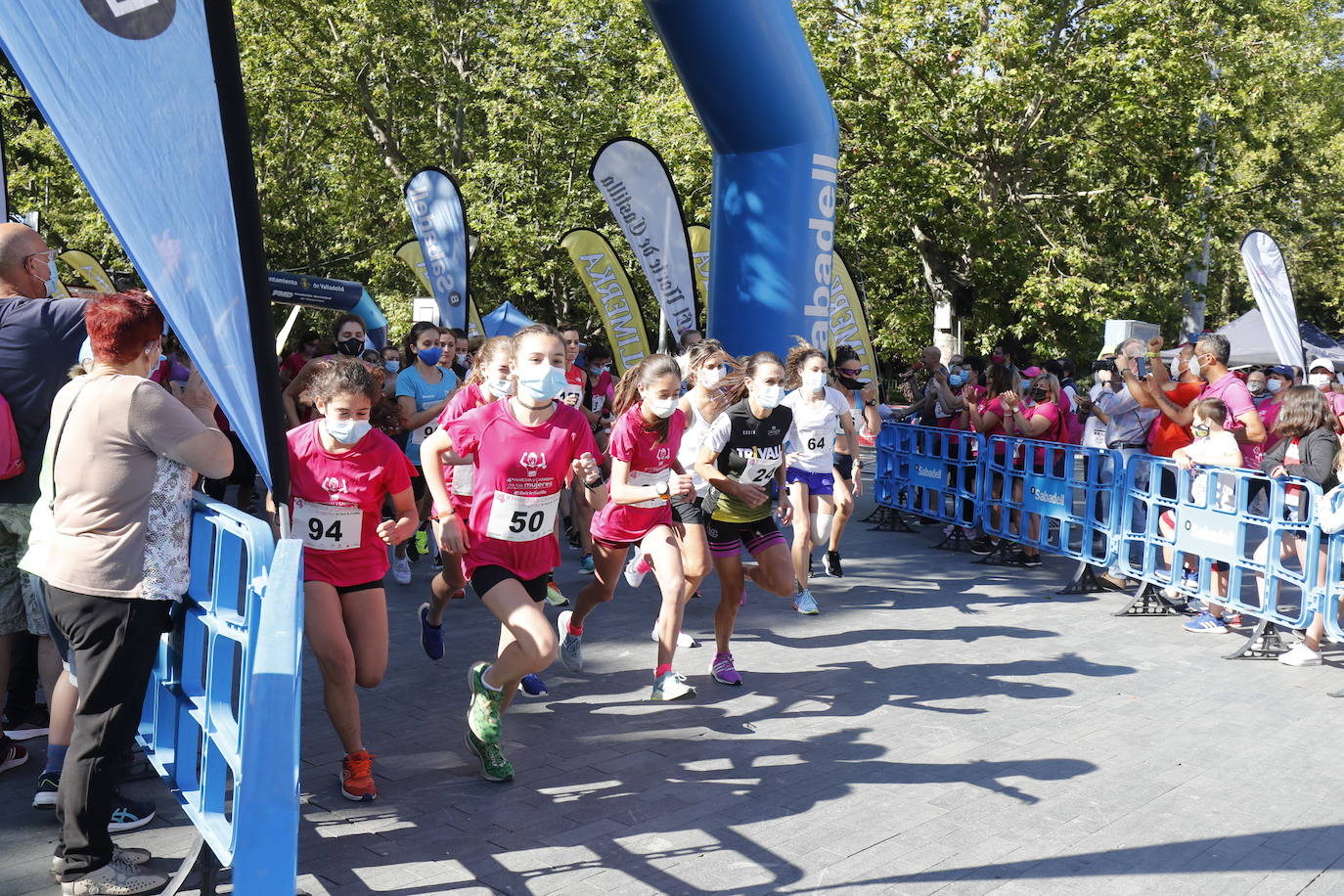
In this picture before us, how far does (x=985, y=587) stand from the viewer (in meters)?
9.58

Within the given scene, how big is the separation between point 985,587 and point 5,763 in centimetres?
714

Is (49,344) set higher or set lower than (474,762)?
higher

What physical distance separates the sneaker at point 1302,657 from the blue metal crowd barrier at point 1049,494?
6.51ft

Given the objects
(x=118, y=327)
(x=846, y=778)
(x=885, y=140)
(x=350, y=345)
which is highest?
(x=885, y=140)

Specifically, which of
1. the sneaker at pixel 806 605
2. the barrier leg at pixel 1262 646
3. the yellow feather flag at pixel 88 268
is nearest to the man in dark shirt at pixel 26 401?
the sneaker at pixel 806 605

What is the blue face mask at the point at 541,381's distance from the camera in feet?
16.2

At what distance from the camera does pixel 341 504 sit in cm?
468

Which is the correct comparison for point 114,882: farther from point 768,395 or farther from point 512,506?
point 768,395

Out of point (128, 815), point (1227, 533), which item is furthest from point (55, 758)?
point (1227, 533)

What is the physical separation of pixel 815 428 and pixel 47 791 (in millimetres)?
5489

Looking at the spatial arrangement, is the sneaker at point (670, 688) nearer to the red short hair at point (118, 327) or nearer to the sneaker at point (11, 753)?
the sneaker at point (11, 753)

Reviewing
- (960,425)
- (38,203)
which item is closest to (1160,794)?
(960,425)

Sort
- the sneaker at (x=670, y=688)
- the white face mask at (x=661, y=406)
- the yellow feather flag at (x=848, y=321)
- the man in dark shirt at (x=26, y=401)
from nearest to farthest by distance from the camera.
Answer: the man in dark shirt at (x=26, y=401), the white face mask at (x=661, y=406), the sneaker at (x=670, y=688), the yellow feather flag at (x=848, y=321)

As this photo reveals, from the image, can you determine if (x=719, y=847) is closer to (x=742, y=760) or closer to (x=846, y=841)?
(x=846, y=841)
